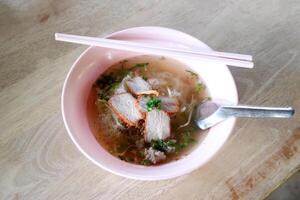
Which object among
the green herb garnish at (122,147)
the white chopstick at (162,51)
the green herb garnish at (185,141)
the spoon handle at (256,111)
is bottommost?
the green herb garnish at (185,141)

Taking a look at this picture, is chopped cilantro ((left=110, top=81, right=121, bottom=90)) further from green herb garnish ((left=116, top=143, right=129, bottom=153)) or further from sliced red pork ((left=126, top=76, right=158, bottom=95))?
green herb garnish ((left=116, top=143, right=129, bottom=153))

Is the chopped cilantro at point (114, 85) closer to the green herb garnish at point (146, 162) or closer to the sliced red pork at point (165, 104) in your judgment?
the sliced red pork at point (165, 104)

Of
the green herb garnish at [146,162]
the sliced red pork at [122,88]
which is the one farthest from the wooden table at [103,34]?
the sliced red pork at [122,88]

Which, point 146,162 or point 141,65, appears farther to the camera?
point 141,65

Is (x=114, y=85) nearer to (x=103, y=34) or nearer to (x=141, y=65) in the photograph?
(x=141, y=65)

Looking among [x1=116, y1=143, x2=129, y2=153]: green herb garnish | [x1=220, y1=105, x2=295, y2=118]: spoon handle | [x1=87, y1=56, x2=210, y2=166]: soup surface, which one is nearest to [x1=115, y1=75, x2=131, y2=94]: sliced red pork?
[x1=87, y1=56, x2=210, y2=166]: soup surface

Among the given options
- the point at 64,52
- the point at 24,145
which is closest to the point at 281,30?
the point at 64,52

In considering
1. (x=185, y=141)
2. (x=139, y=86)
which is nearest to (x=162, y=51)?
(x=139, y=86)

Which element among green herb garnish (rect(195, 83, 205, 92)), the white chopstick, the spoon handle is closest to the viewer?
the spoon handle
